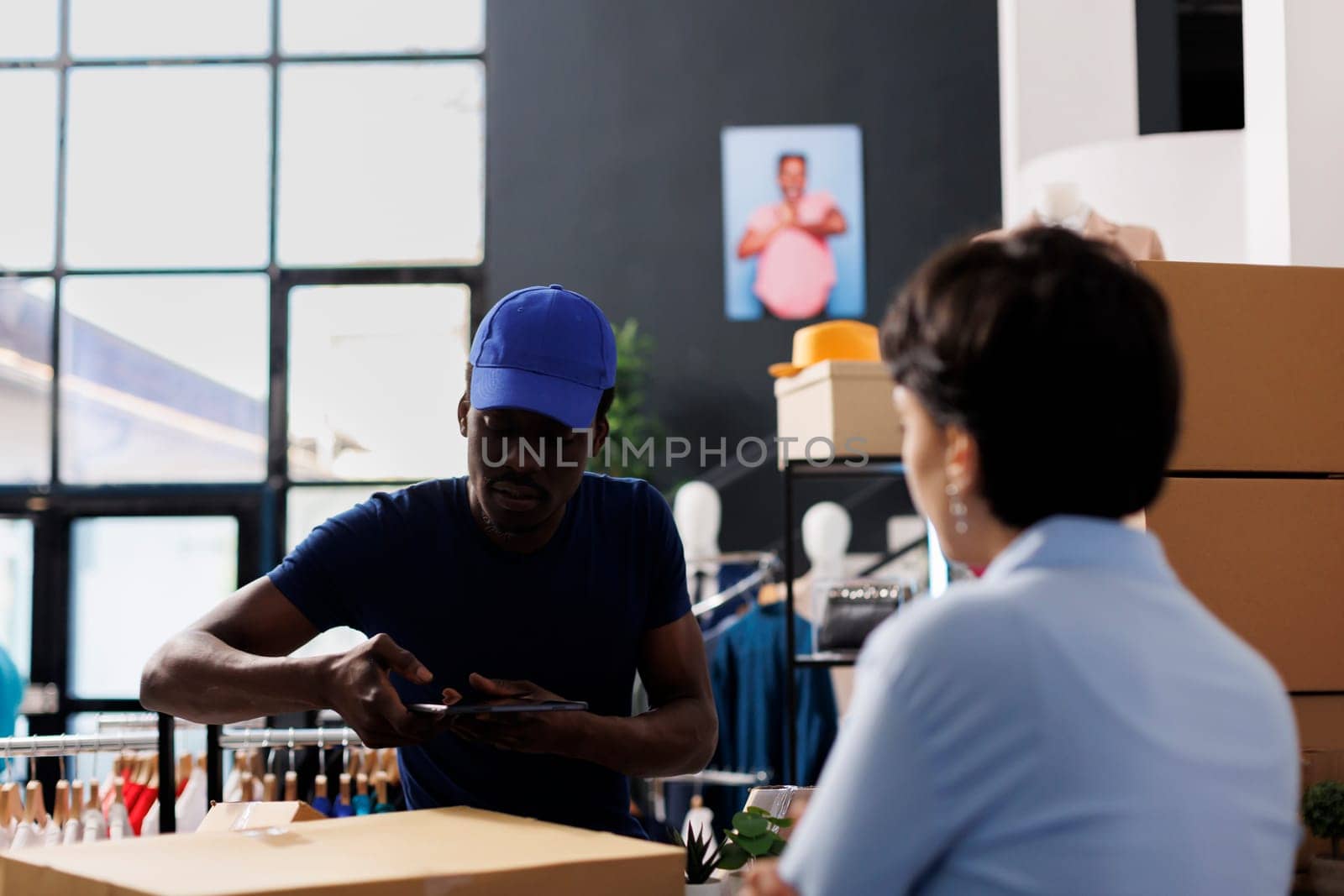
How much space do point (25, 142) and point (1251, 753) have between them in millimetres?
6407

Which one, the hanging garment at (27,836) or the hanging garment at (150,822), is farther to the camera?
the hanging garment at (150,822)

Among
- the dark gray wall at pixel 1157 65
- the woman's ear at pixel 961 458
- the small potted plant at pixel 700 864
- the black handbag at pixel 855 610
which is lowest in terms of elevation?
the small potted plant at pixel 700 864

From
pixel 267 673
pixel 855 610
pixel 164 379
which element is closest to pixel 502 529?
pixel 267 673

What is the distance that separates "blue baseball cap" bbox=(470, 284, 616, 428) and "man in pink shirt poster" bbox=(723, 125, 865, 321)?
14.0ft

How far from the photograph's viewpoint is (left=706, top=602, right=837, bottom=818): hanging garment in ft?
15.6

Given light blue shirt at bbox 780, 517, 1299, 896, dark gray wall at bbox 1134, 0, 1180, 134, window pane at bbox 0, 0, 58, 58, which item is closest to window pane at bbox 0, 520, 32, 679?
window pane at bbox 0, 0, 58, 58

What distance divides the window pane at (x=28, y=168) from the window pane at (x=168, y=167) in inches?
3.7

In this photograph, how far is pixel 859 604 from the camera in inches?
148

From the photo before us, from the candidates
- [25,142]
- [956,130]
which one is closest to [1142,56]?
[956,130]

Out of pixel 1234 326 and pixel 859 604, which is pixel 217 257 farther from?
pixel 1234 326

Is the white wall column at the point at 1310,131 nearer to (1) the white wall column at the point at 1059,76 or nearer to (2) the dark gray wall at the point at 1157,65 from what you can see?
(1) the white wall column at the point at 1059,76

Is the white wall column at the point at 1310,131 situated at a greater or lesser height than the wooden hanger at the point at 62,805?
greater

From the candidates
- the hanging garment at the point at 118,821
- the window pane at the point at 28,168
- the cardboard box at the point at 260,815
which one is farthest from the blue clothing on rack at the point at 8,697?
the window pane at the point at 28,168

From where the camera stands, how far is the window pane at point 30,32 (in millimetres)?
6090
